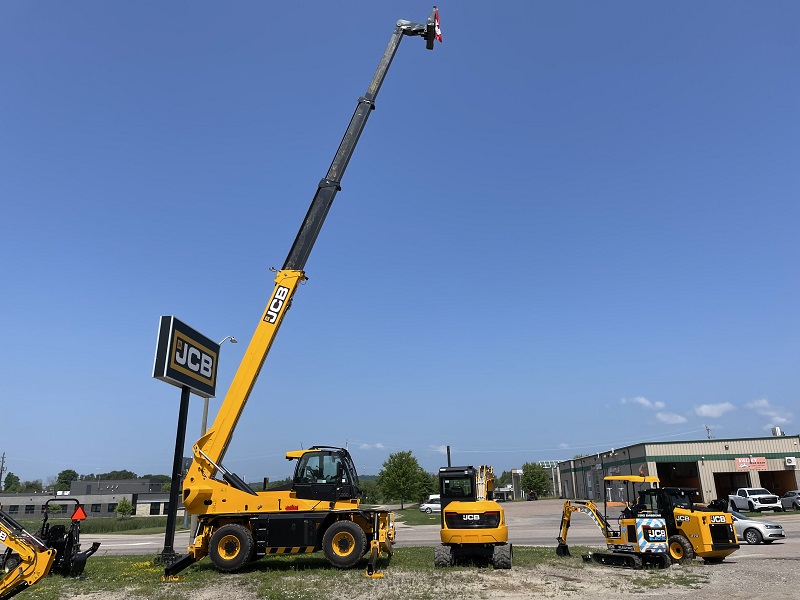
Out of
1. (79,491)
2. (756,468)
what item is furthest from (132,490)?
(756,468)

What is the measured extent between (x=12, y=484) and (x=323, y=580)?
624ft

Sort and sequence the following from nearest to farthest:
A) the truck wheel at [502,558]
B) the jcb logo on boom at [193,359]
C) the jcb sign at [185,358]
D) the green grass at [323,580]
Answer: the green grass at [323,580] → the truck wheel at [502,558] → the jcb sign at [185,358] → the jcb logo on boom at [193,359]

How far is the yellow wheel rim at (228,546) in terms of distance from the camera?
14969mm

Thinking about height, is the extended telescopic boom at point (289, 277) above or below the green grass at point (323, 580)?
above

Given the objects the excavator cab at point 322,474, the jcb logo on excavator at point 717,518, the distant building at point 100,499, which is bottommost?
the distant building at point 100,499

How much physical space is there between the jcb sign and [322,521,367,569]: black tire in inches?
239

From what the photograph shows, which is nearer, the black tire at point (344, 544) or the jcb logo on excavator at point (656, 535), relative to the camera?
the black tire at point (344, 544)

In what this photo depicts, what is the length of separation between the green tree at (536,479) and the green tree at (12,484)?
135929 millimetres

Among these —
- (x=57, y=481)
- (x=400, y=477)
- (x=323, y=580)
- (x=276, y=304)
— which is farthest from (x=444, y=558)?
(x=57, y=481)

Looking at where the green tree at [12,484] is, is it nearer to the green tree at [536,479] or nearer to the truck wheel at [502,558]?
the green tree at [536,479]

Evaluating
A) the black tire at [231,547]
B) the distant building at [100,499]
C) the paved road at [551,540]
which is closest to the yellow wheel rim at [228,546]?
the black tire at [231,547]

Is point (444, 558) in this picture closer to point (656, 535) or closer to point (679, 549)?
point (656, 535)

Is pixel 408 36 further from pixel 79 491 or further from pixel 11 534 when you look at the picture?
pixel 79 491

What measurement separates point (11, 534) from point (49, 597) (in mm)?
3321
